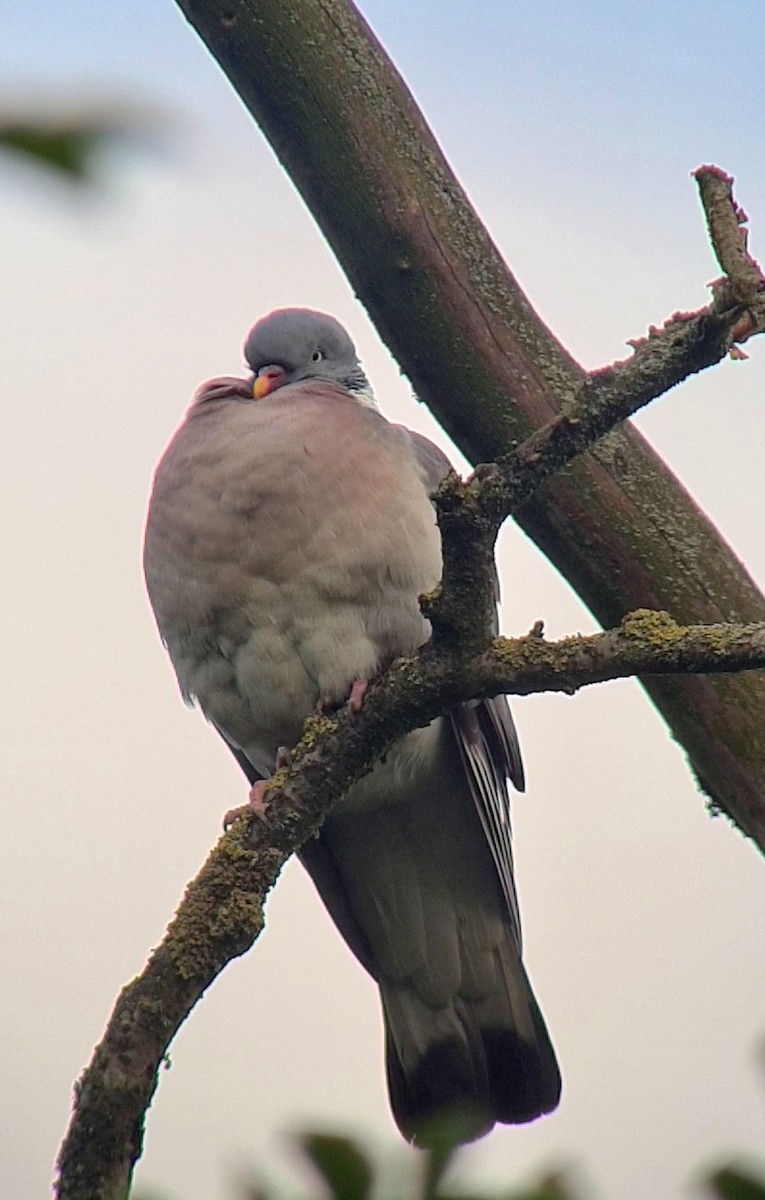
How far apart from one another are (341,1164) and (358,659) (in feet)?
8.86

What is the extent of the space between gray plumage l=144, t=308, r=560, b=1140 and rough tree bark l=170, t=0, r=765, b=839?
404mm

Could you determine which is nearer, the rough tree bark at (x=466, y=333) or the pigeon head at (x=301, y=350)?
the rough tree bark at (x=466, y=333)

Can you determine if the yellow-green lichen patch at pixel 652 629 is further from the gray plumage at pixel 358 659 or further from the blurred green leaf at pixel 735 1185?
the blurred green leaf at pixel 735 1185

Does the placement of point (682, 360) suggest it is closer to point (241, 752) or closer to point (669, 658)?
point (669, 658)

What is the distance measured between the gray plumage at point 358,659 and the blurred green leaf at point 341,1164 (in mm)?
2403

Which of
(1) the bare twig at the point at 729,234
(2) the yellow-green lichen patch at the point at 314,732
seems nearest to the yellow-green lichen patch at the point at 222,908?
(2) the yellow-green lichen patch at the point at 314,732

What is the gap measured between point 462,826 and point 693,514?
1.16 meters

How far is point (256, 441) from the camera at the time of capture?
351 cm

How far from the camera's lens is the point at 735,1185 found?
24.7 inches

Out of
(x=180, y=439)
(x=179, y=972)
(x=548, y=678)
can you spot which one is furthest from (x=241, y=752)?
(x=548, y=678)

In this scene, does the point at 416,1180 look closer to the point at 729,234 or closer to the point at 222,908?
the point at 729,234

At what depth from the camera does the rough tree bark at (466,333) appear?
3000mm

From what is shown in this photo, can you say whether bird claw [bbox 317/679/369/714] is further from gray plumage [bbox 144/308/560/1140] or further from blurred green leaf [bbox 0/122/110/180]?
blurred green leaf [bbox 0/122/110/180]

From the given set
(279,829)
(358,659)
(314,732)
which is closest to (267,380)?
(358,659)
